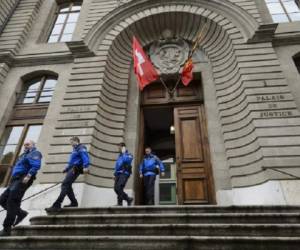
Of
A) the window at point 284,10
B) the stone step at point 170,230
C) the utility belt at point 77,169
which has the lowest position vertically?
the stone step at point 170,230

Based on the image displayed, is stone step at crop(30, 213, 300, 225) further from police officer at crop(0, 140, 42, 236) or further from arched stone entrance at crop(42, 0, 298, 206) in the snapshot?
arched stone entrance at crop(42, 0, 298, 206)

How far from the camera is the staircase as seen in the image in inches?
154

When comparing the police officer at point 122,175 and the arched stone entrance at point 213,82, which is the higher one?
the arched stone entrance at point 213,82

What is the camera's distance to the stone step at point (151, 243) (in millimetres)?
3816

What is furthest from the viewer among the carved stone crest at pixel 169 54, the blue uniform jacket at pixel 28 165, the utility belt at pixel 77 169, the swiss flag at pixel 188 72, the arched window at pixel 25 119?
the carved stone crest at pixel 169 54

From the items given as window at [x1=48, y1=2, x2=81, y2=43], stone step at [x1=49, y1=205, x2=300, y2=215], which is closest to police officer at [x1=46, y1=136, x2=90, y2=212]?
stone step at [x1=49, y1=205, x2=300, y2=215]

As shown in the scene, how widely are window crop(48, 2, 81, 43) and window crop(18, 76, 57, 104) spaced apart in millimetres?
2888

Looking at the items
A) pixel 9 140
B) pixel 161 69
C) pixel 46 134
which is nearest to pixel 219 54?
pixel 161 69

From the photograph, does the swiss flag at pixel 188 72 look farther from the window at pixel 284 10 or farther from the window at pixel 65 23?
the window at pixel 65 23

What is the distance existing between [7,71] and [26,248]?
1109 cm

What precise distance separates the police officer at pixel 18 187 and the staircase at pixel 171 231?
0.89 feet

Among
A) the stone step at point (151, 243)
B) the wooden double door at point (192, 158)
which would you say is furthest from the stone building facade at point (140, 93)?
the stone step at point (151, 243)

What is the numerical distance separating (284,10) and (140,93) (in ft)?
28.6

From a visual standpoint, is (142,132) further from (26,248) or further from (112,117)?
(26,248)
